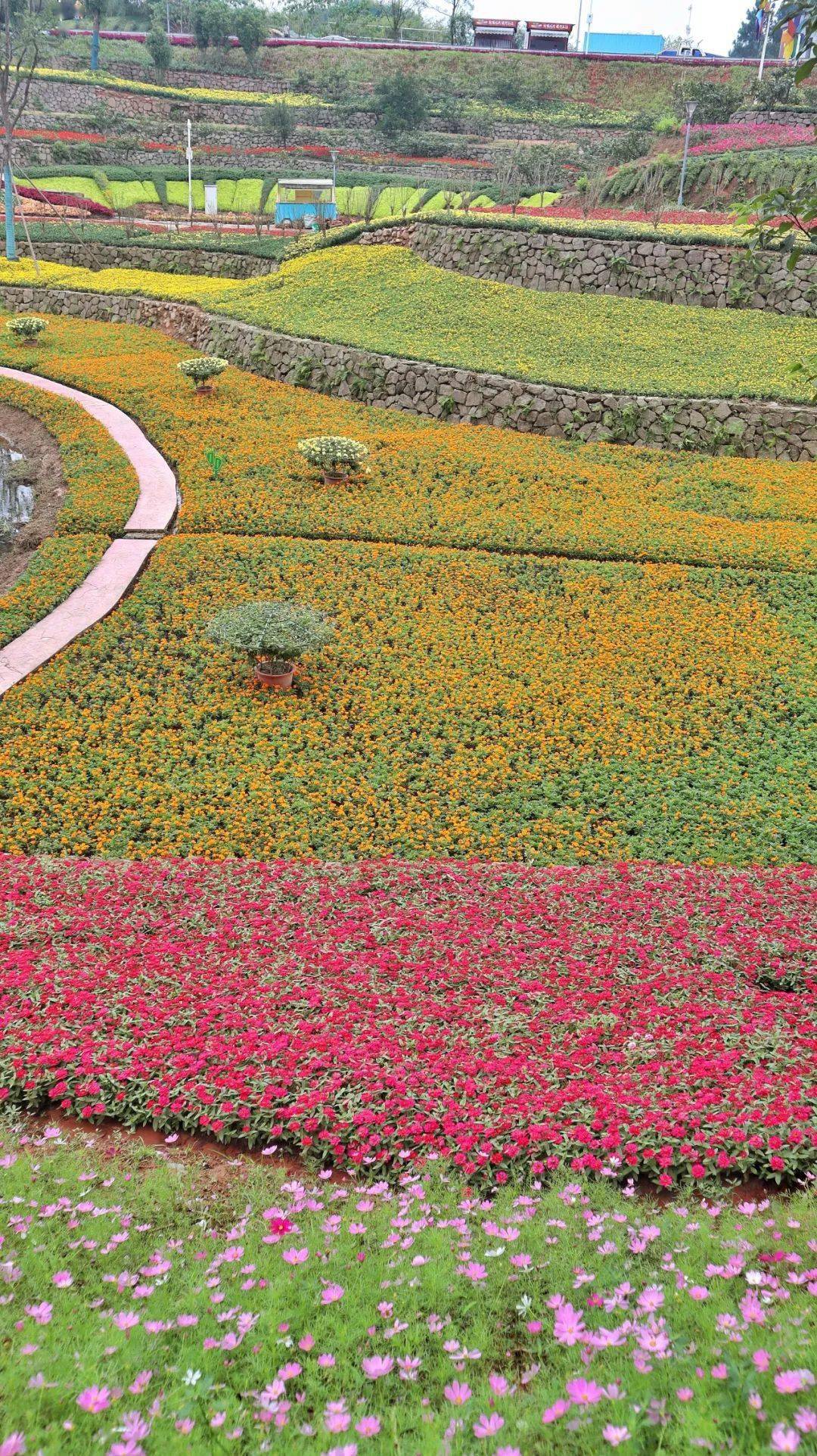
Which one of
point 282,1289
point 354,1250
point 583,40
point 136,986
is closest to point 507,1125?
point 354,1250

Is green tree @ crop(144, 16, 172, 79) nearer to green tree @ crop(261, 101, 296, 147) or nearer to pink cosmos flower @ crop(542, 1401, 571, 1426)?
green tree @ crop(261, 101, 296, 147)

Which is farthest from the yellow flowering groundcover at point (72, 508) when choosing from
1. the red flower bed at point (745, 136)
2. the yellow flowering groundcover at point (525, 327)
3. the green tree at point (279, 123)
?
the green tree at point (279, 123)

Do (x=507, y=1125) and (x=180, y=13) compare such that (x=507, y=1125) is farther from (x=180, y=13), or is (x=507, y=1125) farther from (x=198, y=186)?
(x=180, y=13)

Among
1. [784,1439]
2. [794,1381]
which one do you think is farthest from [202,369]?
[784,1439]

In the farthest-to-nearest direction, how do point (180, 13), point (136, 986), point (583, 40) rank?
point (180, 13) → point (583, 40) → point (136, 986)

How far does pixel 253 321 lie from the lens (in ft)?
66.7

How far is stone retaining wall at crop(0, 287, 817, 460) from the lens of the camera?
15.8 m

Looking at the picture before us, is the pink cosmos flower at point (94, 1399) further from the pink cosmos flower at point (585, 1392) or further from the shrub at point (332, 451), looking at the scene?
the shrub at point (332, 451)

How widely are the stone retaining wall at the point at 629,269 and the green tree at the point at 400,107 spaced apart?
36.9 m

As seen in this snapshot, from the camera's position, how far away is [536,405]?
16.3 metres

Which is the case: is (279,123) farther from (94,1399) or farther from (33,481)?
(94,1399)

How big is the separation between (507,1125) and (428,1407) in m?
1.51

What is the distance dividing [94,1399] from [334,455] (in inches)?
487

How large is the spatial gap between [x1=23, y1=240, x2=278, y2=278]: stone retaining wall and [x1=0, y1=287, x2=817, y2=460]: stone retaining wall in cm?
1000
